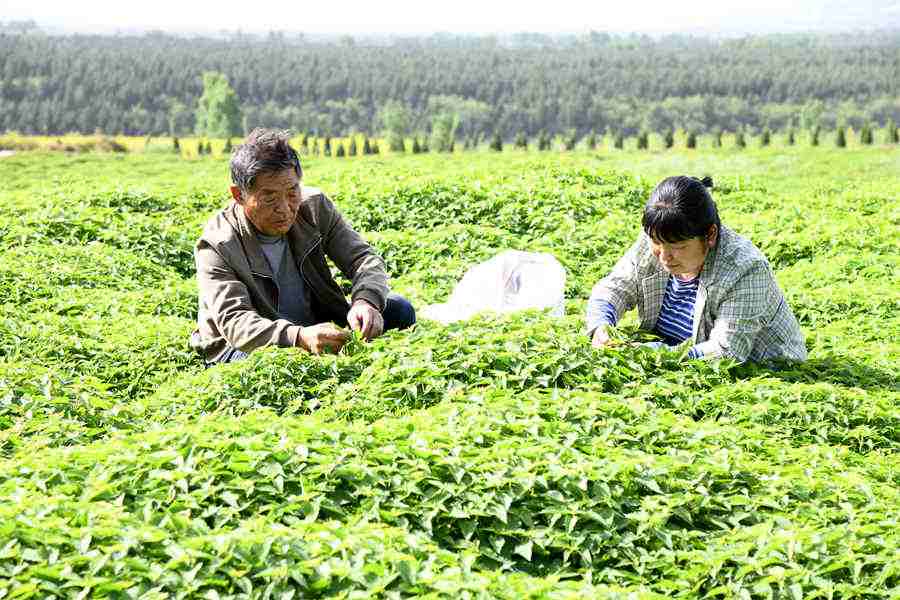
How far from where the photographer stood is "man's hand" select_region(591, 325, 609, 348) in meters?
5.57

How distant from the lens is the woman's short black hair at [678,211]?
16.6ft

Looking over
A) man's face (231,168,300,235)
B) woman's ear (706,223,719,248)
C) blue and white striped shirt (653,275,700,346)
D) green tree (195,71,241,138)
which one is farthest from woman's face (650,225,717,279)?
green tree (195,71,241,138)

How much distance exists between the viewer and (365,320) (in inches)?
229

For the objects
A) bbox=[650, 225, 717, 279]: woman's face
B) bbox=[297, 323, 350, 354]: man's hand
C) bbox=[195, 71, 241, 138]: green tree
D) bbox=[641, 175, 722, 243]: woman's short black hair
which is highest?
bbox=[641, 175, 722, 243]: woman's short black hair

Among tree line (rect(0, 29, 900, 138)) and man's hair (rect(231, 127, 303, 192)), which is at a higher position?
man's hair (rect(231, 127, 303, 192))

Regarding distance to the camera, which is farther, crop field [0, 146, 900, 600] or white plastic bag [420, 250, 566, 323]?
white plastic bag [420, 250, 566, 323]

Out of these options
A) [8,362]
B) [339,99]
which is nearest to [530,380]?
[8,362]

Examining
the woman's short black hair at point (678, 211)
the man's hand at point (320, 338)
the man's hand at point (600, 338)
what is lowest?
the man's hand at point (320, 338)

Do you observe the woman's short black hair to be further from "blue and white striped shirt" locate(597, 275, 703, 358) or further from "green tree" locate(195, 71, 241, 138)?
"green tree" locate(195, 71, 241, 138)

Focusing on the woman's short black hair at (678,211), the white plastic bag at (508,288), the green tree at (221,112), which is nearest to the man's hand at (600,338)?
the woman's short black hair at (678,211)

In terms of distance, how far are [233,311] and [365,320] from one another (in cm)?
73

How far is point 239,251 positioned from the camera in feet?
18.9

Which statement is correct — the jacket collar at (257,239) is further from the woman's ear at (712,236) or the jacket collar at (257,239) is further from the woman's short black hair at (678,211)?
the woman's ear at (712,236)

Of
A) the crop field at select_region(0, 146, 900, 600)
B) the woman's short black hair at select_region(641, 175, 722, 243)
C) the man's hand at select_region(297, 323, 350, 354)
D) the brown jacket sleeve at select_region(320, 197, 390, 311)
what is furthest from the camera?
the brown jacket sleeve at select_region(320, 197, 390, 311)
